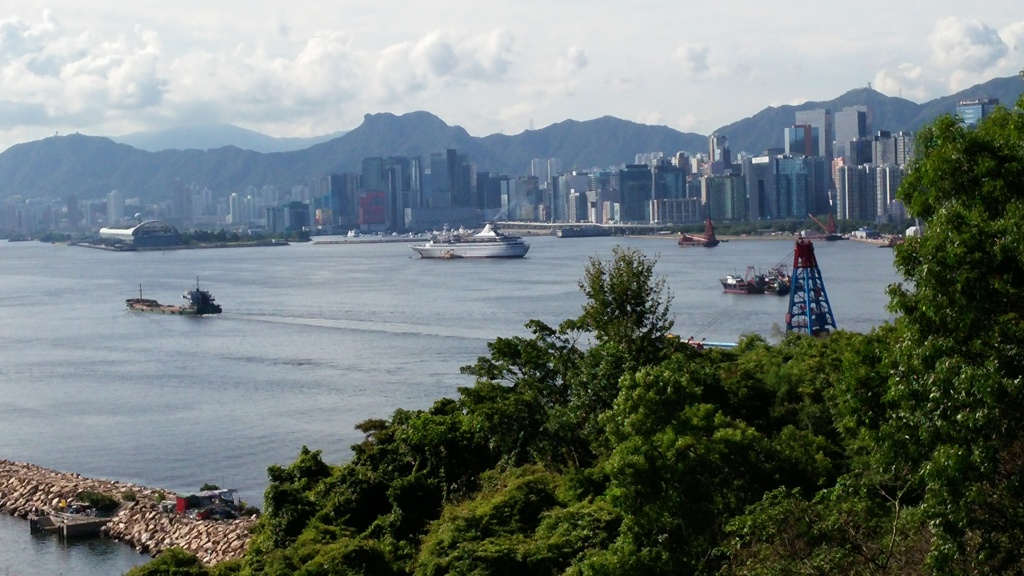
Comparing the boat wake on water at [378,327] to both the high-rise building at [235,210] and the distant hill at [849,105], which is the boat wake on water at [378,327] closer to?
the high-rise building at [235,210]

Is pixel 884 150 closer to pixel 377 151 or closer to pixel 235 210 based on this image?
pixel 235 210

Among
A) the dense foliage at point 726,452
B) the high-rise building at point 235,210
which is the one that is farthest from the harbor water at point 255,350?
the high-rise building at point 235,210

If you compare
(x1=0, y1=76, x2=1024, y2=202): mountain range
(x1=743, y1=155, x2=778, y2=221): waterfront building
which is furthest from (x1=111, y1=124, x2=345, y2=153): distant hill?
(x1=743, y1=155, x2=778, y2=221): waterfront building

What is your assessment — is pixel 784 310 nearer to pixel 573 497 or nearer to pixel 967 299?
pixel 573 497

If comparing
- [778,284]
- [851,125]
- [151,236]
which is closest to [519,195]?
[851,125]

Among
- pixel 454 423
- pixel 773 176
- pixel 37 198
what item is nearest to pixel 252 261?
pixel 773 176
